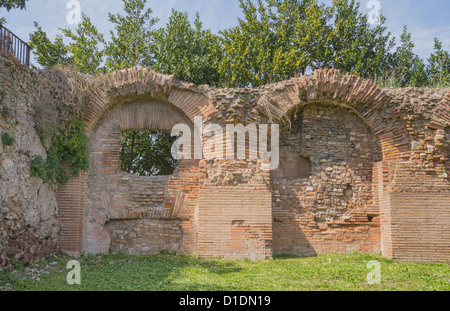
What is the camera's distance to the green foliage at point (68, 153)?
7.04m

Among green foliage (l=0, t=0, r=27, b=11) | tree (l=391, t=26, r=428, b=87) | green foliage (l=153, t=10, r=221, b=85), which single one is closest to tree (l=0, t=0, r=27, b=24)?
A: green foliage (l=0, t=0, r=27, b=11)

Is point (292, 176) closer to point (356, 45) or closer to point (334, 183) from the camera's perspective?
point (334, 183)

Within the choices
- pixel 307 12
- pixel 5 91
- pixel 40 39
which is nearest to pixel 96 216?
pixel 5 91

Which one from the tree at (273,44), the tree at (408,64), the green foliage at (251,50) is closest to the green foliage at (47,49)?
the green foliage at (251,50)

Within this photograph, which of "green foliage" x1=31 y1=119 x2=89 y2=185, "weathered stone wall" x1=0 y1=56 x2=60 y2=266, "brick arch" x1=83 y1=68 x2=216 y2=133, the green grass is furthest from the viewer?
"brick arch" x1=83 y1=68 x2=216 y2=133

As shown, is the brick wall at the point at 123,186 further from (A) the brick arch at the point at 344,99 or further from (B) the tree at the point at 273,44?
(B) the tree at the point at 273,44

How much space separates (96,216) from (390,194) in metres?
5.70

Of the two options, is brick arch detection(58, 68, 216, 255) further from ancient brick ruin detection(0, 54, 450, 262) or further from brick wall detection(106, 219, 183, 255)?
brick wall detection(106, 219, 183, 255)

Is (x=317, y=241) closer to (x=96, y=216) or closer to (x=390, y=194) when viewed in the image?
(x=390, y=194)

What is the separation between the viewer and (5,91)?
5.87 meters

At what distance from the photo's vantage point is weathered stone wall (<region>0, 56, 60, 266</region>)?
5672mm

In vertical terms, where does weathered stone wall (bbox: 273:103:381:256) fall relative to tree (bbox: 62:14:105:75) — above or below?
below

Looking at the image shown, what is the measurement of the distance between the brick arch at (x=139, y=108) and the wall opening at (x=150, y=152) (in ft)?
14.7

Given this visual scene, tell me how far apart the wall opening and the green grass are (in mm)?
5726
